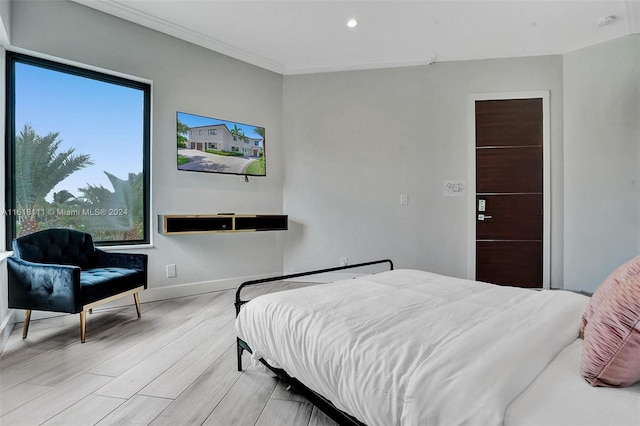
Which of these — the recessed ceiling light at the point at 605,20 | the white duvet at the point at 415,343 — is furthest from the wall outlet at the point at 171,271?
the recessed ceiling light at the point at 605,20

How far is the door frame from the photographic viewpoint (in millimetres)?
3695

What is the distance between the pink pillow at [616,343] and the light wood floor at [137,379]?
104cm

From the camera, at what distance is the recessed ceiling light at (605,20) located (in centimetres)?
302

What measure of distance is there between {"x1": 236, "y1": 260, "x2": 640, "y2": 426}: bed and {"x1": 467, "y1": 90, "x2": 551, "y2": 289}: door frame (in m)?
2.21

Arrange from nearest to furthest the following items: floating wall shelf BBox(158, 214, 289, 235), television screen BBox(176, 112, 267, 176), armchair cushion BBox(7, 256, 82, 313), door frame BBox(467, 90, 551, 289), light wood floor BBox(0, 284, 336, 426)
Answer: light wood floor BBox(0, 284, 336, 426) → armchair cushion BBox(7, 256, 82, 313) → floating wall shelf BBox(158, 214, 289, 235) → television screen BBox(176, 112, 267, 176) → door frame BBox(467, 90, 551, 289)

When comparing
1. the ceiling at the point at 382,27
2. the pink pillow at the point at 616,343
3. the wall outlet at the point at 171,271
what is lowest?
the wall outlet at the point at 171,271

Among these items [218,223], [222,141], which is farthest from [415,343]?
[222,141]

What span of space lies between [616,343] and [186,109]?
12.5 feet

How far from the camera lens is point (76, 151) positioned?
9.84ft

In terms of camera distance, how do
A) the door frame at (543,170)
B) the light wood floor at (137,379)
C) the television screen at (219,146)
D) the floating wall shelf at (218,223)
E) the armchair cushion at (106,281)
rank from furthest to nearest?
the door frame at (543,170), the television screen at (219,146), the floating wall shelf at (218,223), the armchair cushion at (106,281), the light wood floor at (137,379)

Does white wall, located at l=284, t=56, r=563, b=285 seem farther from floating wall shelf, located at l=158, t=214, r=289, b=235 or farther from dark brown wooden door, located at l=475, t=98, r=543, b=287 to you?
floating wall shelf, located at l=158, t=214, r=289, b=235

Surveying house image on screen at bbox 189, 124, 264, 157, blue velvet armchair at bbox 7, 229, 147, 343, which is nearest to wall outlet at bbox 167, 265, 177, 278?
blue velvet armchair at bbox 7, 229, 147, 343

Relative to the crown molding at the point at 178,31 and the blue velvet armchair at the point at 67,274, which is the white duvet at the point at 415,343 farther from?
the crown molding at the point at 178,31

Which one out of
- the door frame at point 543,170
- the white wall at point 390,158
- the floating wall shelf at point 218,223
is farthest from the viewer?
the white wall at point 390,158
